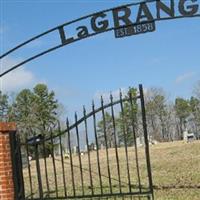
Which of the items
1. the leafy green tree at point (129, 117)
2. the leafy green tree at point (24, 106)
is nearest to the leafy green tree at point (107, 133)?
the leafy green tree at point (129, 117)

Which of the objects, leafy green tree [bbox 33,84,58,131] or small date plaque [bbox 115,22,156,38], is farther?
leafy green tree [bbox 33,84,58,131]

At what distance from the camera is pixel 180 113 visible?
77.9 meters

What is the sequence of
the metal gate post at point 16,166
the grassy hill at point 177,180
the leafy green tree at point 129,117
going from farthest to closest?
the grassy hill at point 177,180
the leafy green tree at point 129,117
the metal gate post at point 16,166

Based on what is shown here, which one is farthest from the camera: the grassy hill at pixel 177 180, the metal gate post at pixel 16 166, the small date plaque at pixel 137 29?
the grassy hill at pixel 177 180

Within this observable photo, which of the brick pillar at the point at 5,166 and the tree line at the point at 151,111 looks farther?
the tree line at the point at 151,111

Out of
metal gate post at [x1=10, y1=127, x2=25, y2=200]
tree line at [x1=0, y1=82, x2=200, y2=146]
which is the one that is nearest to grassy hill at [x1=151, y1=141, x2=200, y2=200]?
metal gate post at [x1=10, y1=127, x2=25, y2=200]

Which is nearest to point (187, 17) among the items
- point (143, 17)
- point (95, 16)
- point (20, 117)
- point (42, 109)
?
point (143, 17)

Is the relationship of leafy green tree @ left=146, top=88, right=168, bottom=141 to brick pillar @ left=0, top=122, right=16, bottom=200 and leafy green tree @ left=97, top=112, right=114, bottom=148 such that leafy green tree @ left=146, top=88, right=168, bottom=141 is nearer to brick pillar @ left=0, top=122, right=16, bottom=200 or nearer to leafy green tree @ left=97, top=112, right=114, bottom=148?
leafy green tree @ left=97, top=112, right=114, bottom=148

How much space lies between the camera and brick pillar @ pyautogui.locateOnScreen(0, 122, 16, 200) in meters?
9.44

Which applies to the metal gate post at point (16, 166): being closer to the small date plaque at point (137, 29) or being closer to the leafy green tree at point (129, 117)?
the leafy green tree at point (129, 117)

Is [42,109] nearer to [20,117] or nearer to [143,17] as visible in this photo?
[20,117]

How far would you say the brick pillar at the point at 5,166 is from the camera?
9.44 meters

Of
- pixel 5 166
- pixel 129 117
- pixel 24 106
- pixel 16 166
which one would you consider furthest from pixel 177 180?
pixel 24 106

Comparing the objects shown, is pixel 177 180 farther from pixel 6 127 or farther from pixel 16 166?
pixel 6 127
